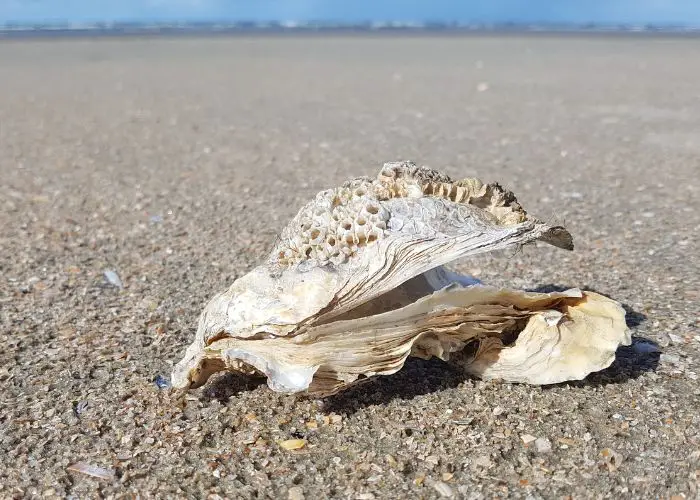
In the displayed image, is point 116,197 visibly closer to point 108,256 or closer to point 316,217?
point 108,256

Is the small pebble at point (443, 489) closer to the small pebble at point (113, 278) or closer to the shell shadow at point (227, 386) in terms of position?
the shell shadow at point (227, 386)


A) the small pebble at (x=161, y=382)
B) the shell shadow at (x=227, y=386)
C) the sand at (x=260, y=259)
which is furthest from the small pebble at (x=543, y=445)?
the small pebble at (x=161, y=382)

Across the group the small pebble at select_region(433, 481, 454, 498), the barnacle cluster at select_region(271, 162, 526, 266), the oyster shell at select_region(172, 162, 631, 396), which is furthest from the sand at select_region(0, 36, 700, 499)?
the barnacle cluster at select_region(271, 162, 526, 266)

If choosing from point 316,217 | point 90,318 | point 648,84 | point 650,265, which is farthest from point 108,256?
point 648,84

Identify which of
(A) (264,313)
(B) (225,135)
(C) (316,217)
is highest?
(C) (316,217)

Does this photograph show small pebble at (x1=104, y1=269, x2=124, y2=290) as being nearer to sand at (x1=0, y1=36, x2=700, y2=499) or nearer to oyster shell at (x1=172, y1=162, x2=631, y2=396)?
sand at (x1=0, y1=36, x2=700, y2=499)

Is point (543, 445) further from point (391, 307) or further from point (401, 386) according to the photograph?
point (391, 307)

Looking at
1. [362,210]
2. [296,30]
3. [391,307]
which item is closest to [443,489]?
[391,307]
